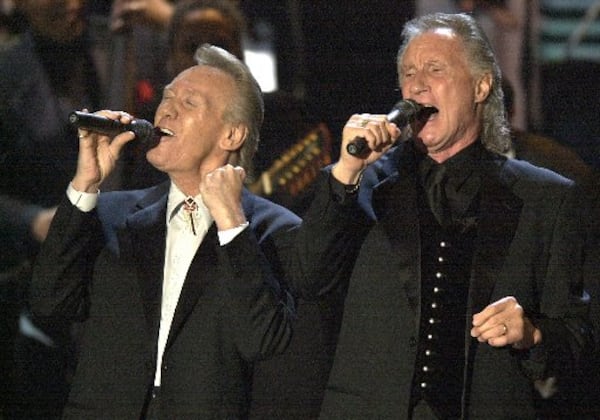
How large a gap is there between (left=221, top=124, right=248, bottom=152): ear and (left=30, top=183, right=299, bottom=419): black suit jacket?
25cm

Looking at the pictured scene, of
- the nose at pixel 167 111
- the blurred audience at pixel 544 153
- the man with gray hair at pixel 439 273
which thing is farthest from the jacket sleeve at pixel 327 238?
the blurred audience at pixel 544 153

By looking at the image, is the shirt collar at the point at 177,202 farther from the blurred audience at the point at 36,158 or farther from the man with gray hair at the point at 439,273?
the blurred audience at the point at 36,158

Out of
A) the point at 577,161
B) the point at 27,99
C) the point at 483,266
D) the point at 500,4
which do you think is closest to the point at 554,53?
the point at 500,4

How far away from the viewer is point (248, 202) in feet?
12.1

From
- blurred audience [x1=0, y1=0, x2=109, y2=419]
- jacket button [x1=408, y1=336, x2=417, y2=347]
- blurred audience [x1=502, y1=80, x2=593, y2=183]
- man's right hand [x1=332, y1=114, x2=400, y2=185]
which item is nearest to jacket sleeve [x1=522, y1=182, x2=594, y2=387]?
jacket button [x1=408, y1=336, x2=417, y2=347]

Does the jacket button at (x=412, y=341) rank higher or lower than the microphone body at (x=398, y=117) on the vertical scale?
lower

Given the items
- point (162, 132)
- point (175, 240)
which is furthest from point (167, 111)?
point (175, 240)

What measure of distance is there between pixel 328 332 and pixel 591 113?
185 centimetres

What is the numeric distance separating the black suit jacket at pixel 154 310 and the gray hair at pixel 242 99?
302mm

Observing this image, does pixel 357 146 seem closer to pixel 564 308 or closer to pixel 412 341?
pixel 412 341

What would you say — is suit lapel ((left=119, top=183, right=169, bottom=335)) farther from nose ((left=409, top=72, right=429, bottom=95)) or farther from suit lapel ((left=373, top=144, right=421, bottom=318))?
nose ((left=409, top=72, right=429, bottom=95))

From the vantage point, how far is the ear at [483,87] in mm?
3635

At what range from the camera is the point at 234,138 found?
3.82 m

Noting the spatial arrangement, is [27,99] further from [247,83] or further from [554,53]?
[554,53]
